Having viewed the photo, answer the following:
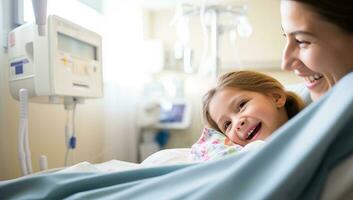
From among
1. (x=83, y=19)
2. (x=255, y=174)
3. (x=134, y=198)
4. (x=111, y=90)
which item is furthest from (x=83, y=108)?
(x=255, y=174)

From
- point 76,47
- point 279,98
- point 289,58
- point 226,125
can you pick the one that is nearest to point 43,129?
point 76,47

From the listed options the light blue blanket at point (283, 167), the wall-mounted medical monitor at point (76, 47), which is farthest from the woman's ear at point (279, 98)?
the wall-mounted medical monitor at point (76, 47)

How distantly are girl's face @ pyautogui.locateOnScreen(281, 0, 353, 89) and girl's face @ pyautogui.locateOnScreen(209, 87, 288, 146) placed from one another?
0.83 ft

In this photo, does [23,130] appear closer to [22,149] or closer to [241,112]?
[22,149]

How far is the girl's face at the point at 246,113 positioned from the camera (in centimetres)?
102

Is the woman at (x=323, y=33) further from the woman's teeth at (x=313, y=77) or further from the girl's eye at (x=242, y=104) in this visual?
the girl's eye at (x=242, y=104)

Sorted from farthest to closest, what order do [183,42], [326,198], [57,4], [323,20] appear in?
[183,42] < [57,4] < [323,20] < [326,198]

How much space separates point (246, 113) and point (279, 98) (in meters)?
0.21

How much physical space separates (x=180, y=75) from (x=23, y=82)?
5.52ft

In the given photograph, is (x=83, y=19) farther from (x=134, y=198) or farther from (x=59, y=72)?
(x=134, y=198)

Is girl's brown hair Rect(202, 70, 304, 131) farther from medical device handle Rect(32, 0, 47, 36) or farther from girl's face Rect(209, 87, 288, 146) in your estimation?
medical device handle Rect(32, 0, 47, 36)

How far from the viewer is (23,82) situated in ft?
4.00

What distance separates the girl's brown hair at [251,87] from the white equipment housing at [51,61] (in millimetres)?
486

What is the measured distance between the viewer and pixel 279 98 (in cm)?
117
